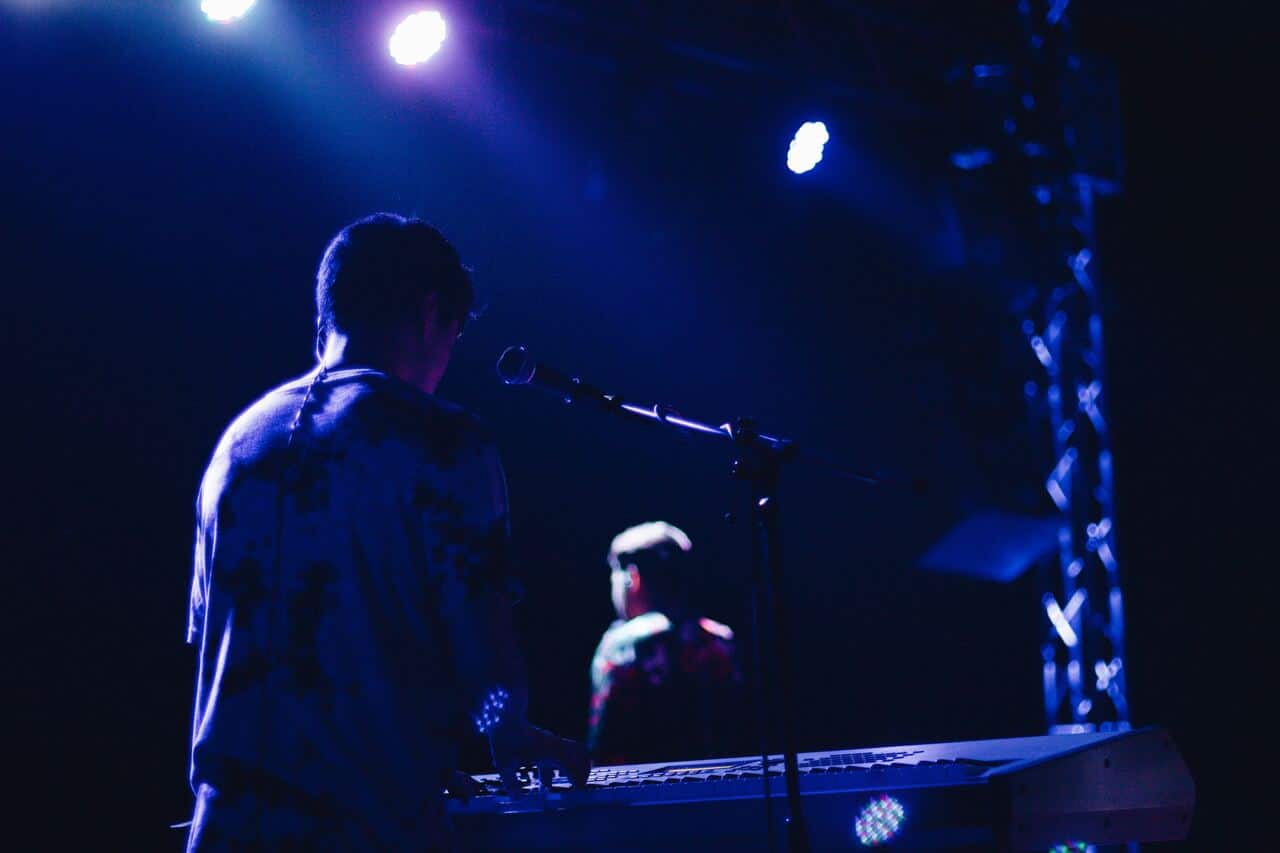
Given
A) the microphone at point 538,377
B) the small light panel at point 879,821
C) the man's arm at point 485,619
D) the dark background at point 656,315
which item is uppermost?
the dark background at point 656,315

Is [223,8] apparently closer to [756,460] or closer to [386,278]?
[386,278]

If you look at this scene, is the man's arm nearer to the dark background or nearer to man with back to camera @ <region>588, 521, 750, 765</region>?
man with back to camera @ <region>588, 521, 750, 765</region>

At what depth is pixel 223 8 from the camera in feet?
13.9

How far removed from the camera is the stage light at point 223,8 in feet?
13.8

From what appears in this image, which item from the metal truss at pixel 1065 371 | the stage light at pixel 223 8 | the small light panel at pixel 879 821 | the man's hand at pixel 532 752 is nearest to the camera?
the man's hand at pixel 532 752

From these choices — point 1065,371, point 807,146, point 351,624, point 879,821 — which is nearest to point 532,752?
point 351,624

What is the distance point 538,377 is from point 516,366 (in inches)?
2.5

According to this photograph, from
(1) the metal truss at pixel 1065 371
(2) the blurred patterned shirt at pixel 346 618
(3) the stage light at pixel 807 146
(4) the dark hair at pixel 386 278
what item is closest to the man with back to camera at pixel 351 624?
(2) the blurred patterned shirt at pixel 346 618

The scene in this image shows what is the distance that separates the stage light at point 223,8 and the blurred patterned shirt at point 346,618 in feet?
9.32

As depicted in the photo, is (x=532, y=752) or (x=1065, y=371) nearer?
(x=532, y=752)

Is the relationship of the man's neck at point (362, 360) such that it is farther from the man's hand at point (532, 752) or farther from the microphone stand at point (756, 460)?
the man's hand at point (532, 752)

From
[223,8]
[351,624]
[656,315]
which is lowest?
[351,624]

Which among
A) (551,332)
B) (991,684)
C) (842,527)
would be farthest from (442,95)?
(991,684)

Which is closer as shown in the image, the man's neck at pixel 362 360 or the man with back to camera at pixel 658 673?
the man's neck at pixel 362 360
